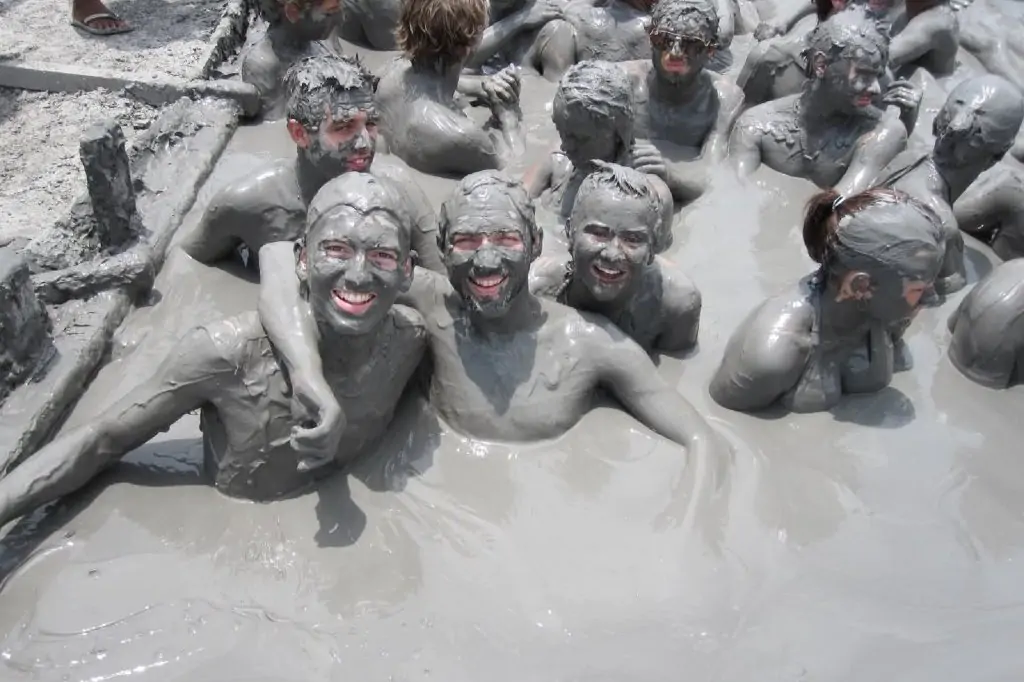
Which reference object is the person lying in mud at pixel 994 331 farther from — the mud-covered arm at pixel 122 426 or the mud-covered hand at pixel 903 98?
the mud-covered arm at pixel 122 426

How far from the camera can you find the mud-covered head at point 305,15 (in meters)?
5.00

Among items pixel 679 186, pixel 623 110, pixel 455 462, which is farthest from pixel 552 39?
pixel 455 462

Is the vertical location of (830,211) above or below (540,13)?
above

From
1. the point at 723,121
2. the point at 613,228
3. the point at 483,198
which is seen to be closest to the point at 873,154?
the point at 723,121

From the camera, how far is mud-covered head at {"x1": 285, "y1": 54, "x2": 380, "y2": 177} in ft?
11.7

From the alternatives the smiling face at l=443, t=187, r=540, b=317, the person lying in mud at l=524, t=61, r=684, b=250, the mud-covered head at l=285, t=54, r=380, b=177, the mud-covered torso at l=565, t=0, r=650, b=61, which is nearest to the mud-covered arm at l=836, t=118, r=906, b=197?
the person lying in mud at l=524, t=61, r=684, b=250

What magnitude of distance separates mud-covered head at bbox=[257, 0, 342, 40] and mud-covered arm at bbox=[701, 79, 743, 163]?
208 cm

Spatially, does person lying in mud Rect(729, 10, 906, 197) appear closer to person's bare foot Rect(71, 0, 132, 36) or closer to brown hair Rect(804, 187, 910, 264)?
brown hair Rect(804, 187, 910, 264)

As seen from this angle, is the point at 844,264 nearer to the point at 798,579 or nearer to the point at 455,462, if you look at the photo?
the point at 798,579

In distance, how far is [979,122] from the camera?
4.04 metres

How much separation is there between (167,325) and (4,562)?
50.3 inches

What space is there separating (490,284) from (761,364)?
1027mm

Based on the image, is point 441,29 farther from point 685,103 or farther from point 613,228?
point 613,228

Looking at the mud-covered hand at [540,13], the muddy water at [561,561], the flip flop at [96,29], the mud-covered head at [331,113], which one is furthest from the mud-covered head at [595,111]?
the flip flop at [96,29]
